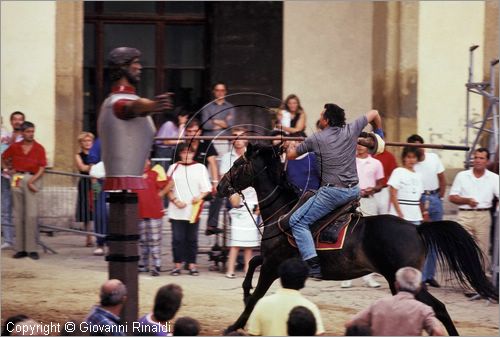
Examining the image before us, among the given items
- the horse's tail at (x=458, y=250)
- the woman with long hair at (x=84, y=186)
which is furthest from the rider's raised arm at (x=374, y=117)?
the woman with long hair at (x=84, y=186)

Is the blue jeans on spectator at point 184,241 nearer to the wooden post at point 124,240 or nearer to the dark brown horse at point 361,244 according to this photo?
the dark brown horse at point 361,244

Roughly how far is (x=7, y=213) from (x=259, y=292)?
595 centimetres

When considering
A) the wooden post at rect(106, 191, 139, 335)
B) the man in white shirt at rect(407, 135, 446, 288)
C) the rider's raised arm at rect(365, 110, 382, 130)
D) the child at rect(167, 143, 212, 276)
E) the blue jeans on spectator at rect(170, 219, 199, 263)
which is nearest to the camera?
the wooden post at rect(106, 191, 139, 335)

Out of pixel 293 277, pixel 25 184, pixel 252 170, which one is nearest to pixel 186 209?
pixel 25 184

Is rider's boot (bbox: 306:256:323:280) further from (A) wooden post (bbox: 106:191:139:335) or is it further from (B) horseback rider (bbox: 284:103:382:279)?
(A) wooden post (bbox: 106:191:139:335)

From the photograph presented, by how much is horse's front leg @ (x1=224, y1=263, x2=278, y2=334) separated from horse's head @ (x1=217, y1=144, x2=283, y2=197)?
0.86 metres

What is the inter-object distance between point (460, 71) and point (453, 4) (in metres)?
1.05

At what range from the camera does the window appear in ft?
64.6

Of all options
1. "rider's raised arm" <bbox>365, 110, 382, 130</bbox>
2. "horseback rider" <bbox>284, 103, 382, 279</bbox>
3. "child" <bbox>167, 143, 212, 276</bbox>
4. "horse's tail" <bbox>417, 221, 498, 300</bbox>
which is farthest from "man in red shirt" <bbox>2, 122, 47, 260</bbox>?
"horse's tail" <bbox>417, 221, 498, 300</bbox>

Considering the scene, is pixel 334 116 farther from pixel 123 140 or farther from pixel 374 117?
pixel 123 140

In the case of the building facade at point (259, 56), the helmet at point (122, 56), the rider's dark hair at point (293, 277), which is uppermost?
the building facade at point (259, 56)

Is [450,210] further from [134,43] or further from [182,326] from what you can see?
[182,326]

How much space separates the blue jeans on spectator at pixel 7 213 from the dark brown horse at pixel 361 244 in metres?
5.28

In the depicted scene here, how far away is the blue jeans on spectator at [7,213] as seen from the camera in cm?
1589
